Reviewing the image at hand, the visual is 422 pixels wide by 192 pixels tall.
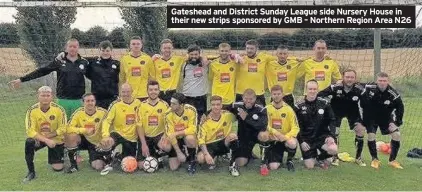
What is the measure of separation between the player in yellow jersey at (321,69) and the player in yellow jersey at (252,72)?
2.08 feet

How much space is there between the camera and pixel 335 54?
1121 cm

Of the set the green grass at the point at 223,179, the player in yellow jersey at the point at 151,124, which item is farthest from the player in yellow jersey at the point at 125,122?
the green grass at the point at 223,179

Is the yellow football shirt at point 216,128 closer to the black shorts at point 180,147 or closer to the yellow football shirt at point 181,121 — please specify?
the yellow football shirt at point 181,121

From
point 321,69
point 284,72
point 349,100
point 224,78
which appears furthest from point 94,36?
point 349,100

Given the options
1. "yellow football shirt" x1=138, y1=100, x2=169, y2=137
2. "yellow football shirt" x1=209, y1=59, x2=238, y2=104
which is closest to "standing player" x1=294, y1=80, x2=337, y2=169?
"yellow football shirt" x1=209, y1=59, x2=238, y2=104

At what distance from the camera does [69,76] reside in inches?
280

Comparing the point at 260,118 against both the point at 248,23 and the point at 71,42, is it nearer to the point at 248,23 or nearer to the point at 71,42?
the point at 248,23

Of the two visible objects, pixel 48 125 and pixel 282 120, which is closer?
pixel 48 125

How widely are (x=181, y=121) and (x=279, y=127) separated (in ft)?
4.13

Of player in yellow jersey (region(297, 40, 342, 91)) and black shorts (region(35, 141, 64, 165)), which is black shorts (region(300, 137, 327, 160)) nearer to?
player in yellow jersey (region(297, 40, 342, 91))

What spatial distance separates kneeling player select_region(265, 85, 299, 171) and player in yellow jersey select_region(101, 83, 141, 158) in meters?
1.72

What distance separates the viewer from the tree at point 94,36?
11.2 m

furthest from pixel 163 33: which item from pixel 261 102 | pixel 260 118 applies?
pixel 260 118

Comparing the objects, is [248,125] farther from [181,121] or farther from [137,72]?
[137,72]
